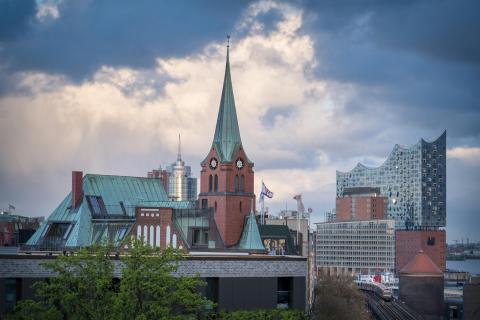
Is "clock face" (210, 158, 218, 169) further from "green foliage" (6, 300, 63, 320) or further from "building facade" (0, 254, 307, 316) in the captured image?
"green foliage" (6, 300, 63, 320)

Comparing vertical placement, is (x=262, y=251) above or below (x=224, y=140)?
below

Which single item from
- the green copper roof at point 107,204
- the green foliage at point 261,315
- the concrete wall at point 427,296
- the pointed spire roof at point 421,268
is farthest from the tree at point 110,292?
the pointed spire roof at point 421,268

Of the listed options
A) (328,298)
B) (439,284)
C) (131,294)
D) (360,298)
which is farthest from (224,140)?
(439,284)

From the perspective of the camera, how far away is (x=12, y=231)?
192250mm

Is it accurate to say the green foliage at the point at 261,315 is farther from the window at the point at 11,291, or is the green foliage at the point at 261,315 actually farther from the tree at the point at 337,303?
the tree at the point at 337,303

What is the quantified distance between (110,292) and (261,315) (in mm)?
14448

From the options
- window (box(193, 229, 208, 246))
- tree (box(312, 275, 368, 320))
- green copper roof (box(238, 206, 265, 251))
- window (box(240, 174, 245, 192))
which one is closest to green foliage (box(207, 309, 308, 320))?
tree (box(312, 275, 368, 320))

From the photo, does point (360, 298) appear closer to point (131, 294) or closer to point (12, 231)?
point (12, 231)

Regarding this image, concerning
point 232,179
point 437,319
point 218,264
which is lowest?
point 437,319

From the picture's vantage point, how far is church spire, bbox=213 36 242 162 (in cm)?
12675

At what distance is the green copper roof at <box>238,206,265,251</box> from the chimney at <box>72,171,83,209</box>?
69.0 feet

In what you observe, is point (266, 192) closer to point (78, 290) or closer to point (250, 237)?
point (250, 237)

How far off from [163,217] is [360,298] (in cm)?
5370

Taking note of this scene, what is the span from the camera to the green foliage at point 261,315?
7131 centimetres
